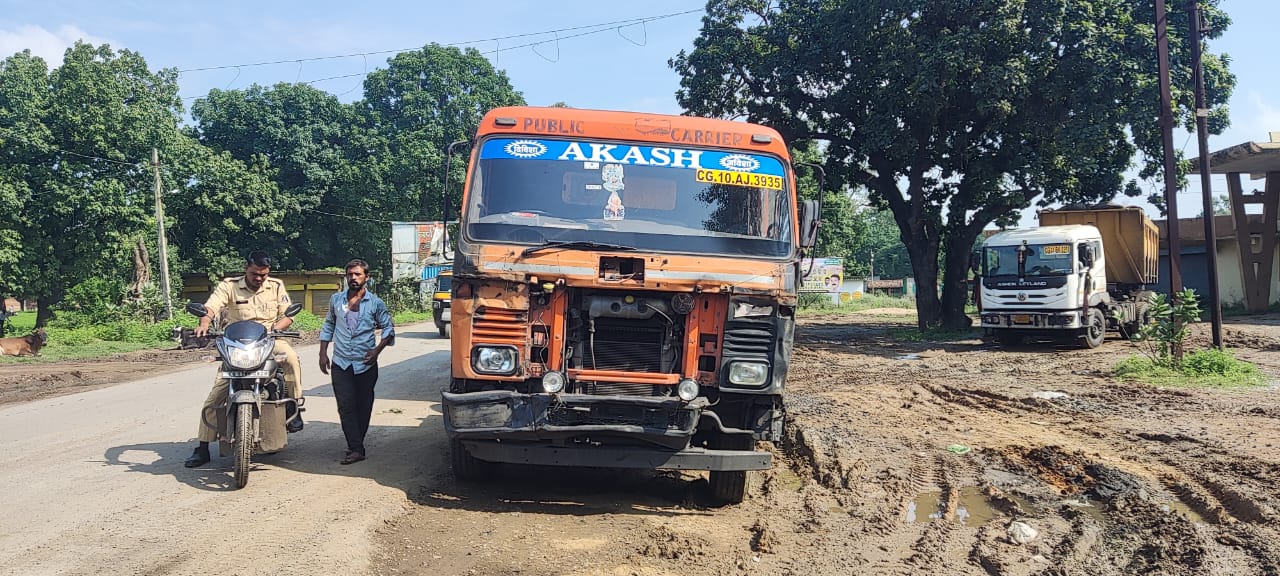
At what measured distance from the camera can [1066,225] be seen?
19406 mm

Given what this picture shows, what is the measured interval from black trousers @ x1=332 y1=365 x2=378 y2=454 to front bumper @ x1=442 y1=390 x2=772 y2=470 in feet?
5.42

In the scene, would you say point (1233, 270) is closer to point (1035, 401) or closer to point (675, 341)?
point (1035, 401)

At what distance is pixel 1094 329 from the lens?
60.0ft

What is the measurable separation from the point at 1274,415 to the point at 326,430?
9543mm

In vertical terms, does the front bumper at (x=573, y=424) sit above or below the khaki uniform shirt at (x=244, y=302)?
below

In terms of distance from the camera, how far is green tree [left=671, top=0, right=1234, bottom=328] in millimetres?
18281

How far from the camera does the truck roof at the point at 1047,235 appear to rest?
18016mm

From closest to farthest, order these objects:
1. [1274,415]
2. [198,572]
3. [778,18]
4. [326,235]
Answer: [198,572]
[1274,415]
[778,18]
[326,235]

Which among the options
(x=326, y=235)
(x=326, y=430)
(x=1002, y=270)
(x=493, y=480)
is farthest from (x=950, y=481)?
(x=326, y=235)

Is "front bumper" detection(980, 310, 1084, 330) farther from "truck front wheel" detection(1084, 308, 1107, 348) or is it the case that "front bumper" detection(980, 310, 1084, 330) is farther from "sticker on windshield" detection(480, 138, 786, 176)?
"sticker on windshield" detection(480, 138, 786, 176)

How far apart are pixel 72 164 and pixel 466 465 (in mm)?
30928

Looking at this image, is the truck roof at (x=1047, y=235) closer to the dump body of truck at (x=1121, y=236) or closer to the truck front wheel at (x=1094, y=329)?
the dump body of truck at (x=1121, y=236)

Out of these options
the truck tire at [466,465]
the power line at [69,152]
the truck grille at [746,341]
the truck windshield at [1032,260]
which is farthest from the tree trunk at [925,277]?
the power line at [69,152]

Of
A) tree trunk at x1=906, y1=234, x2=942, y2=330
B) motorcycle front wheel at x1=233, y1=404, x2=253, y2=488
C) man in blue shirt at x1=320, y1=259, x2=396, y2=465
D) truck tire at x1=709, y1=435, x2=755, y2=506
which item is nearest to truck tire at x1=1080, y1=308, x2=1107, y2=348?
tree trunk at x1=906, y1=234, x2=942, y2=330
